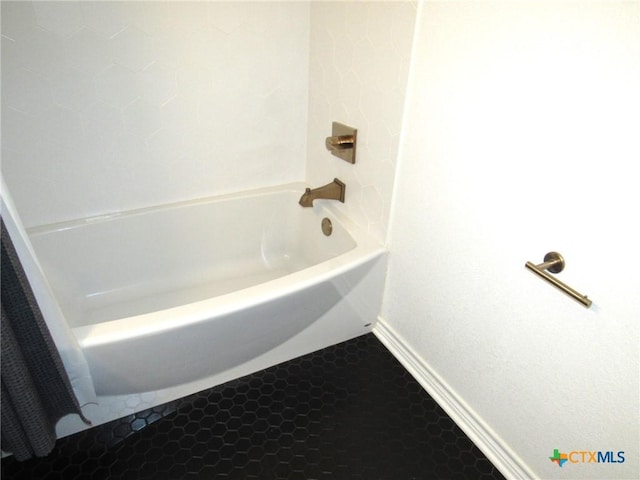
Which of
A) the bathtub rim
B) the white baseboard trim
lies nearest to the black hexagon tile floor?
the white baseboard trim

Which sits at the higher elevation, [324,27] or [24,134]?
[324,27]

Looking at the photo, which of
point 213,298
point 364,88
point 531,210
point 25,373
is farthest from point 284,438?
point 364,88

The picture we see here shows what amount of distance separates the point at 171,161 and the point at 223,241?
44cm

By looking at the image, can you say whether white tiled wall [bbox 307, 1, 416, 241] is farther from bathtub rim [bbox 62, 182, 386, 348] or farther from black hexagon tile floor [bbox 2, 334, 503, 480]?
black hexagon tile floor [bbox 2, 334, 503, 480]

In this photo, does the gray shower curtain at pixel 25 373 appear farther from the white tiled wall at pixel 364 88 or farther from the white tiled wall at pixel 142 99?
the white tiled wall at pixel 364 88

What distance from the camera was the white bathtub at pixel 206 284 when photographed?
1206 mm

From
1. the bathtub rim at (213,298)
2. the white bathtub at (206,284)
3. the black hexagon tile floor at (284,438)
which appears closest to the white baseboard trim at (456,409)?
the black hexagon tile floor at (284,438)

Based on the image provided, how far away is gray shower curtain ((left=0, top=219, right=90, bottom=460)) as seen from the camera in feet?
2.94

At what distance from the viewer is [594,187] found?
83 centimetres

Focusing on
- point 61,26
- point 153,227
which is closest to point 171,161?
point 153,227

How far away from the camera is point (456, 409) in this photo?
1.37 metres

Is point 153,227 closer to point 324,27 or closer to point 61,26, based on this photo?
point 61,26

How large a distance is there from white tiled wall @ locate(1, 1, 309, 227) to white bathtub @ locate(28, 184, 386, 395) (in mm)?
119

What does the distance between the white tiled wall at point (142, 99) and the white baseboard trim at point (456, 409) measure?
0.99 meters
